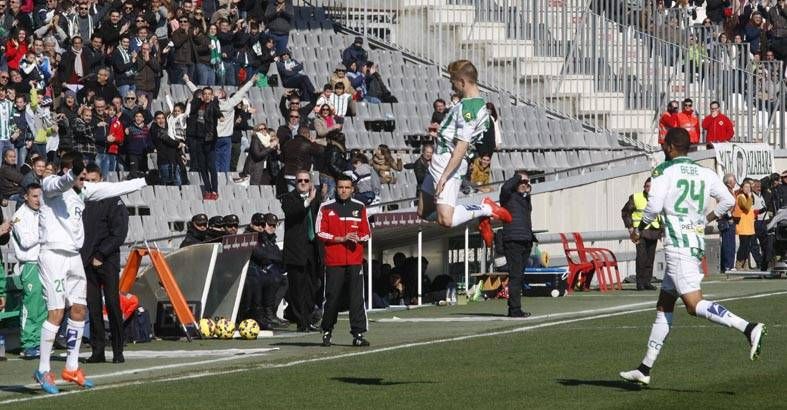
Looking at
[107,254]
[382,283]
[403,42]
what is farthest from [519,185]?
[403,42]

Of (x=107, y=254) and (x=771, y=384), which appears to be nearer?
(x=771, y=384)

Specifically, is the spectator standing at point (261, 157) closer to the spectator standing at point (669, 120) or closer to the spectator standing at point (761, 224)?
the spectator standing at point (669, 120)

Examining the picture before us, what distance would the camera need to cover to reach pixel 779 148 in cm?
3912

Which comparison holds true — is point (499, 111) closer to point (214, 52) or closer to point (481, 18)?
point (481, 18)

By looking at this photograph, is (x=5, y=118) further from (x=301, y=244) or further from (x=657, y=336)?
(x=657, y=336)

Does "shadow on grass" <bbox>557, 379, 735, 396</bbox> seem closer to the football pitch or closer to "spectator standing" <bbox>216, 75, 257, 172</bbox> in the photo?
the football pitch

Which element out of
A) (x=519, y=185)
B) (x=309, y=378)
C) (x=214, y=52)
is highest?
(x=214, y=52)

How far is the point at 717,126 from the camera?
36812mm

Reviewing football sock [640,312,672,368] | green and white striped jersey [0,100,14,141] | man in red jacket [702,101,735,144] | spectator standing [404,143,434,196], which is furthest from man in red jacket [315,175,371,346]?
man in red jacket [702,101,735,144]

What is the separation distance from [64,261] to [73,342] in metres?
0.72

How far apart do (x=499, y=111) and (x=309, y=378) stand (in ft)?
67.8

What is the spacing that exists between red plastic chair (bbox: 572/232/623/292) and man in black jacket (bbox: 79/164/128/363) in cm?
1255

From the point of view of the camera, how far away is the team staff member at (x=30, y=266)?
18703 millimetres

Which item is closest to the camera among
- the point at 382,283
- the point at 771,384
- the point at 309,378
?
the point at 771,384
